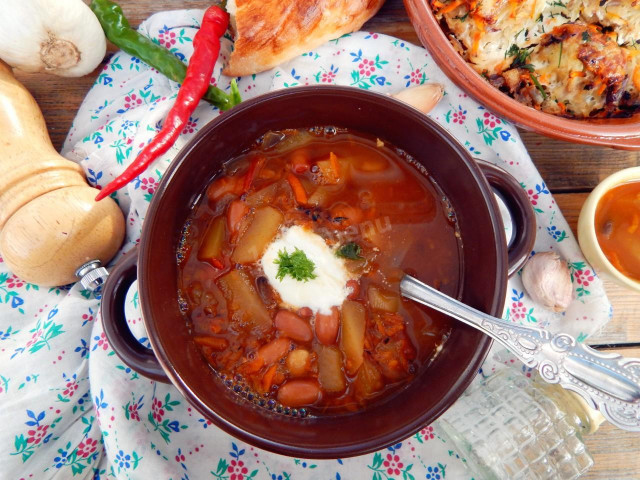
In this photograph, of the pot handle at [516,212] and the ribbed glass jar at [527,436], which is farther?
the ribbed glass jar at [527,436]

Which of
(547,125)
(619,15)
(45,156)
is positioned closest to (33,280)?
(45,156)

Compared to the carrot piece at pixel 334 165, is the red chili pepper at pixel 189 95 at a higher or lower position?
higher

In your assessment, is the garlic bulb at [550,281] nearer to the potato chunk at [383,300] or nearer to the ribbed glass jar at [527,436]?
the ribbed glass jar at [527,436]

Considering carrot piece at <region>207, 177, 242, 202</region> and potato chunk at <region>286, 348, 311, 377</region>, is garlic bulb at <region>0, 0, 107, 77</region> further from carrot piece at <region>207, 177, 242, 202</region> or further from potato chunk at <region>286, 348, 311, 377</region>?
potato chunk at <region>286, 348, 311, 377</region>

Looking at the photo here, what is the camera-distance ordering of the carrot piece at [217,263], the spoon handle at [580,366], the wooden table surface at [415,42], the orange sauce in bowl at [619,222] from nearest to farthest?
the spoon handle at [580,366] → the carrot piece at [217,263] → the orange sauce in bowl at [619,222] → the wooden table surface at [415,42]

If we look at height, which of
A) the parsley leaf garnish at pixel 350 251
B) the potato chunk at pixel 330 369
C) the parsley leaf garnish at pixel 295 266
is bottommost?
the potato chunk at pixel 330 369

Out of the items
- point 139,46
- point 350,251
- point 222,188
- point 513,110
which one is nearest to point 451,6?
point 513,110

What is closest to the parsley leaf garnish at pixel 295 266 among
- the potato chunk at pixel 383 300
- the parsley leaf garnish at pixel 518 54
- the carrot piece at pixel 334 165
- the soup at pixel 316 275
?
the soup at pixel 316 275

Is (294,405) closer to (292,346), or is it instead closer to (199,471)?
(292,346)
